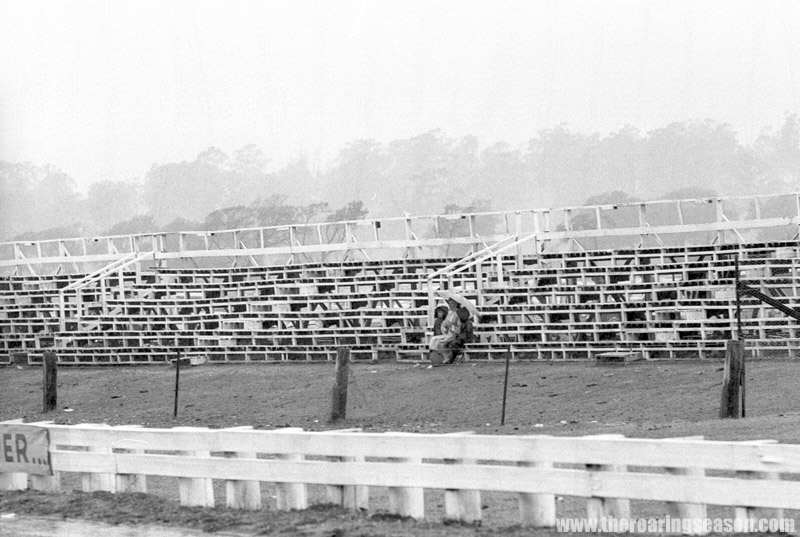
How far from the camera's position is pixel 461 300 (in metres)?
39.2

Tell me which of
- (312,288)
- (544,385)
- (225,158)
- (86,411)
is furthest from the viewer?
(225,158)

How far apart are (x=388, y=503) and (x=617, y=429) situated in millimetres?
10233

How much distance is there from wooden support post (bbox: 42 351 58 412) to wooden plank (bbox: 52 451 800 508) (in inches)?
757

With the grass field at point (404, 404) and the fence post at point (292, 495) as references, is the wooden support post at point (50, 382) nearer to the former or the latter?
the grass field at point (404, 404)

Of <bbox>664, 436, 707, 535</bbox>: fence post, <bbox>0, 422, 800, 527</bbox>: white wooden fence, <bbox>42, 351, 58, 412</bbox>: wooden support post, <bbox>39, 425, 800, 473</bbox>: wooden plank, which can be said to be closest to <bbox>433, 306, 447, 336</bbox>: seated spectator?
<bbox>42, 351, 58, 412</bbox>: wooden support post

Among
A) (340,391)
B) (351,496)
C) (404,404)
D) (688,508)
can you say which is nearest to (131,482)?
(351,496)

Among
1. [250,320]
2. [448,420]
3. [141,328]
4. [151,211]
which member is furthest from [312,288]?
[151,211]

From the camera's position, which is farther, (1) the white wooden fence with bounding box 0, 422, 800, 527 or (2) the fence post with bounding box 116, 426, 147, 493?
(2) the fence post with bounding box 116, 426, 147, 493

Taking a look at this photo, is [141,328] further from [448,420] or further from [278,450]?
[278,450]

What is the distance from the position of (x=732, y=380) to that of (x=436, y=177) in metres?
135

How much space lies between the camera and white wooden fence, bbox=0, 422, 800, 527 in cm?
1103

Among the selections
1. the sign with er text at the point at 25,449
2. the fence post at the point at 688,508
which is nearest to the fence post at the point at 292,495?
the sign with er text at the point at 25,449

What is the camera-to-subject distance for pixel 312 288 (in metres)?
48.1

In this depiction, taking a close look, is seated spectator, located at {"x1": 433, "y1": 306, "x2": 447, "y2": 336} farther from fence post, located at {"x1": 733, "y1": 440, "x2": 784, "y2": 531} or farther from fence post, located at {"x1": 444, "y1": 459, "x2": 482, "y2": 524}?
fence post, located at {"x1": 733, "y1": 440, "x2": 784, "y2": 531}
